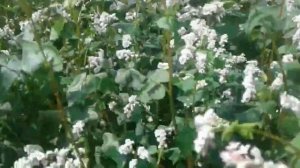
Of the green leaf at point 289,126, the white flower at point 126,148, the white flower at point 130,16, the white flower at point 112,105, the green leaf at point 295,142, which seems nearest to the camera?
the green leaf at point 295,142

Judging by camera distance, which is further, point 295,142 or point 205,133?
point 295,142

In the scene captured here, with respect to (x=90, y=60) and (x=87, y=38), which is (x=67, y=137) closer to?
(x=90, y=60)

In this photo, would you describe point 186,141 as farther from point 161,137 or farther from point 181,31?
point 181,31

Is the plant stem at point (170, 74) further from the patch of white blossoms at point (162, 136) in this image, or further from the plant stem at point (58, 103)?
the plant stem at point (58, 103)

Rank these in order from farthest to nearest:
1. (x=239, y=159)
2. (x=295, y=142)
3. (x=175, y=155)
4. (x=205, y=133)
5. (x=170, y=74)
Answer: (x=170, y=74), (x=175, y=155), (x=295, y=142), (x=205, y=133), (x=239, y=159)

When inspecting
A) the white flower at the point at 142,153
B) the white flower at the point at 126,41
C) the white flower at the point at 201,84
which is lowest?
the white flower at the point at 142,153

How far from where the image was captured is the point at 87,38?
2.52 meters

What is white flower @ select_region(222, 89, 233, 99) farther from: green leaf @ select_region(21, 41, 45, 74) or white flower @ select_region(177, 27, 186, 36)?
green leaf @ select_region(21, 41, 45, 74)

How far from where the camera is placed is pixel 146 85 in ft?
6.81

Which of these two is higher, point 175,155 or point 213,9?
point 213,9

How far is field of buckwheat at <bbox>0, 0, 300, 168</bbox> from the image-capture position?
1.91 meters

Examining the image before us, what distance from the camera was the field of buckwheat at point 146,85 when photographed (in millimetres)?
A: 1908

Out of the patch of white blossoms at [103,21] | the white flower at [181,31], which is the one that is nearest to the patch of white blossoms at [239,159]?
the white flower at [181,31]

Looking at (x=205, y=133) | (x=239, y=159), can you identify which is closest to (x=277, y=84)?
(x=205, y=133)
